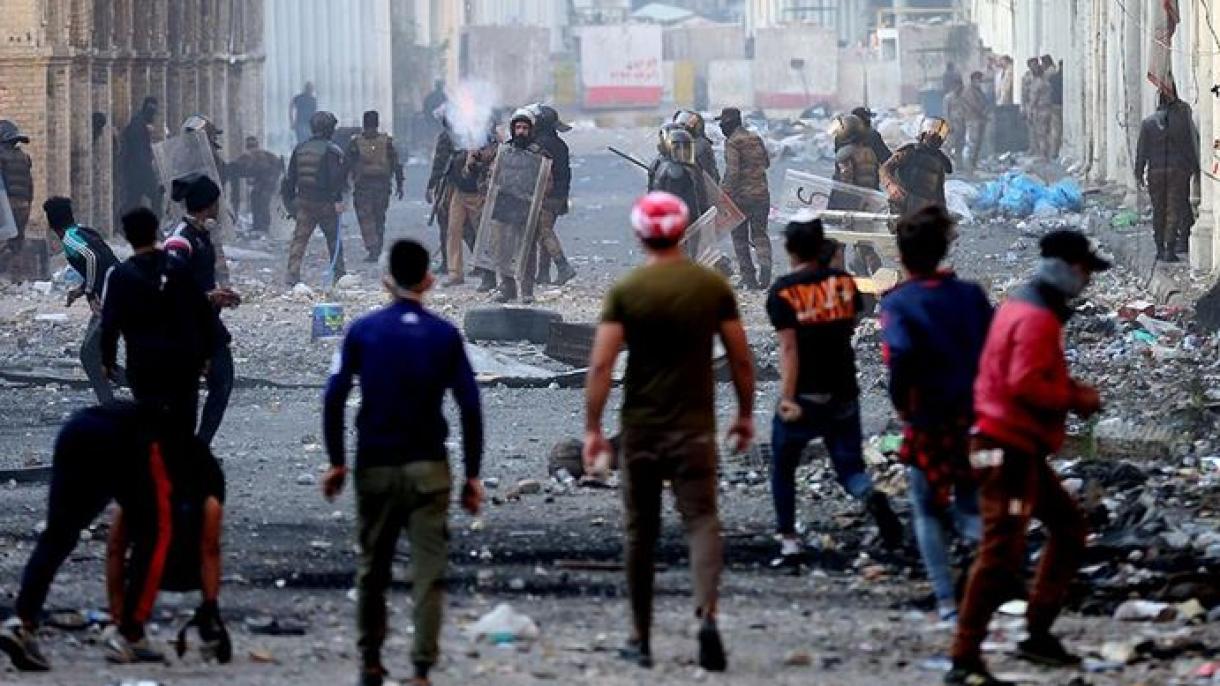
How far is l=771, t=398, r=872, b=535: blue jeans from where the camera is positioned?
1007 centimetres

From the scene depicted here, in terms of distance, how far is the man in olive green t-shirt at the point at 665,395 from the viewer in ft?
26.6

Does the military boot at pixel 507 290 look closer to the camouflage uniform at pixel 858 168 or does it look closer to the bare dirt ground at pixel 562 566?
the camouflage uniform at pixel 858 168

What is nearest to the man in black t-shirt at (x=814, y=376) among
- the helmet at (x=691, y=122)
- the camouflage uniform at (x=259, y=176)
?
the helmet at (x=691, y=122)

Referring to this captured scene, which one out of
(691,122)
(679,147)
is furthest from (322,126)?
(679,147)

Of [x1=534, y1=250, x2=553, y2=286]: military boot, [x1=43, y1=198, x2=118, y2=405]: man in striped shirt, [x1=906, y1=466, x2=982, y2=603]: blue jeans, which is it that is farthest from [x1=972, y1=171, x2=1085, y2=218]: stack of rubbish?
[x1=906, y1=466, x2=982, y2=603]: blue jeans

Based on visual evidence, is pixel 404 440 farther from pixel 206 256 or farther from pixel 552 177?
pixel 552 177

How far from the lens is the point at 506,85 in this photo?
2500 inches

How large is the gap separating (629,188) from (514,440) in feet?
85.0

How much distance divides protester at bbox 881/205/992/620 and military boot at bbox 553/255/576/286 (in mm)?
15060

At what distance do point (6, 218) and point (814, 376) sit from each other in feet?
50.8

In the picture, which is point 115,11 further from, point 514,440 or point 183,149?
point 514,440

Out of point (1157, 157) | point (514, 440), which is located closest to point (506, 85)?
point (1157, 157)

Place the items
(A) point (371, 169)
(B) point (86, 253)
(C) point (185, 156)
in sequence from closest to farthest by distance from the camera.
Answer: (B) point (86, 253) → (C) point (185, 156) → (A) point (371, 169)

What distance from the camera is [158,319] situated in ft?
30.7
